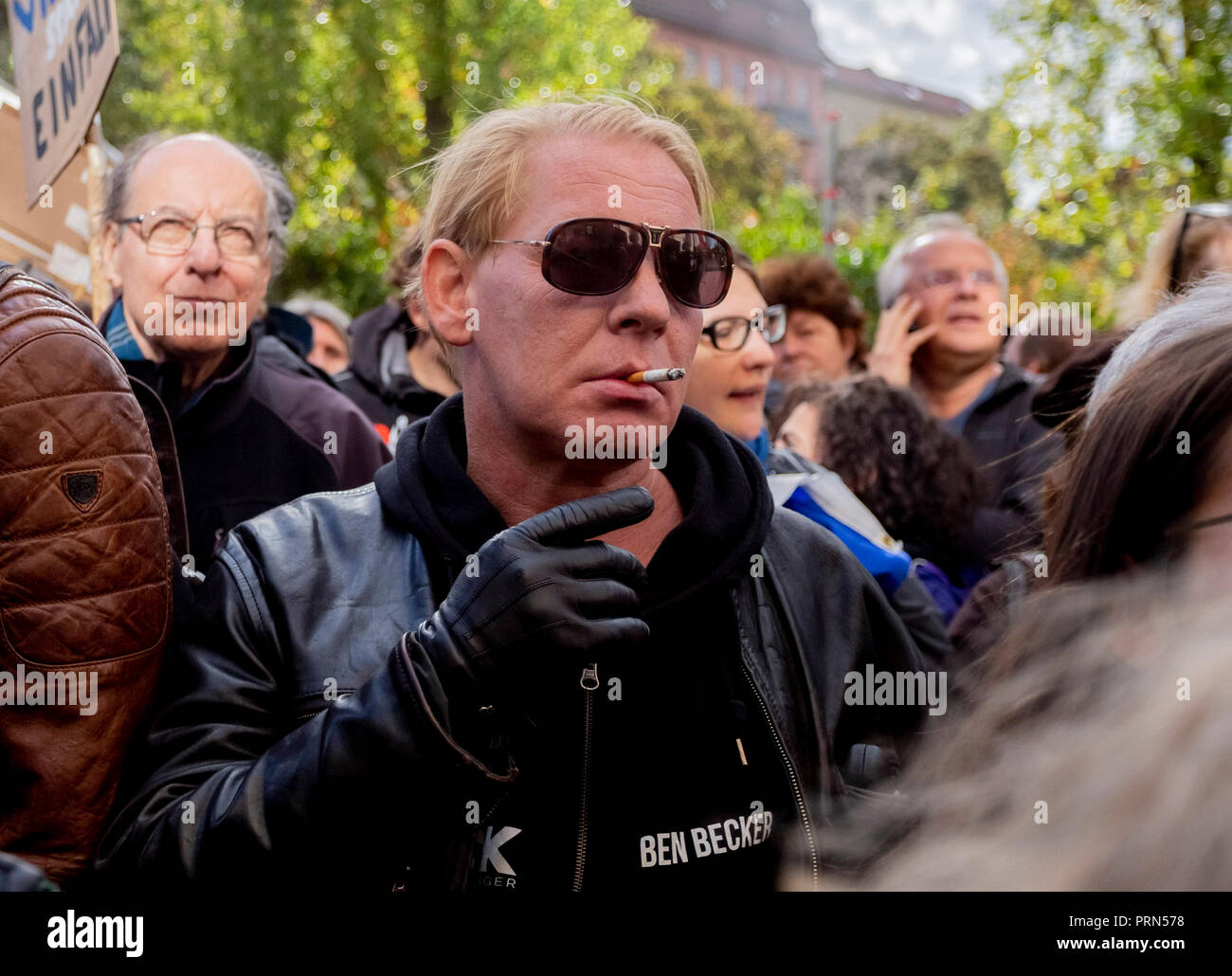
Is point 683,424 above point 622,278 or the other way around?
the other way around

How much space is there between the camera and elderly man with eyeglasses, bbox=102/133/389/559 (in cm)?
288

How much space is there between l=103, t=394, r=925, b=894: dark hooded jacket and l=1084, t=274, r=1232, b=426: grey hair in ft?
1.68

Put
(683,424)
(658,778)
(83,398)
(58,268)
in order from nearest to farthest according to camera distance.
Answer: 1. (83,398)
2. (658,778)
3. (683,424)
4. (58,268)

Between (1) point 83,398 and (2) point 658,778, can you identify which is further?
(2) point 658,778

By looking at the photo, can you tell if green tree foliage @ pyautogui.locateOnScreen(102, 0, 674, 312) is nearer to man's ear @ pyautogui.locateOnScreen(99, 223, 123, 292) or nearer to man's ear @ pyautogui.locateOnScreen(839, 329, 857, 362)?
man's ear @ pyautogui.locateOnScreen(839, 329, 857, 362)

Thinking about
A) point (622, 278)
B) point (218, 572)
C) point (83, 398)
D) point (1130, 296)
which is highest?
point (1130, 296)

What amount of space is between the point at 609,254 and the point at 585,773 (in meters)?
0.72
